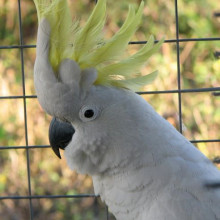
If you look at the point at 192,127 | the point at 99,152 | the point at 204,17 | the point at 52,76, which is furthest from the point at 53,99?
the point at 204,17

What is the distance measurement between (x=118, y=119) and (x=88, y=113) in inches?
3.2

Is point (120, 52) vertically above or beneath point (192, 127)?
above

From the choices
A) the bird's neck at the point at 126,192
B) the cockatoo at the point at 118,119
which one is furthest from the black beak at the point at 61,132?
the bird's neck at the point at 126,192

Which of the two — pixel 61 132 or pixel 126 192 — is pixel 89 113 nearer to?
pixel 61 132

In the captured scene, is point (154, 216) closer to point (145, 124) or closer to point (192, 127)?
point (145, 124)

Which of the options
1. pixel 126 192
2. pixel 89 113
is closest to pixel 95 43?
pixel 89 113

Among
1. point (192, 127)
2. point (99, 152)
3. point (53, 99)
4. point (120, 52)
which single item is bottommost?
point (192, 127)

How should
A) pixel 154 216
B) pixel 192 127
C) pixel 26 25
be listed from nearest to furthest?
pixel 154 216 < pixel 192 127 < pixel 26 25

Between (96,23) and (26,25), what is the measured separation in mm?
1890

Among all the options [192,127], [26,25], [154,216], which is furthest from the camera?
[26,25]

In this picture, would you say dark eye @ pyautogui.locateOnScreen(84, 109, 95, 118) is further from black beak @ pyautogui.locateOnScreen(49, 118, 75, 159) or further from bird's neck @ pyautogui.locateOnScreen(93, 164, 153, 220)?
bird's neck @ pyautogui.locateOnScreen(93, 164, 153, 220)

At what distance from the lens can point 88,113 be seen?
1359mm

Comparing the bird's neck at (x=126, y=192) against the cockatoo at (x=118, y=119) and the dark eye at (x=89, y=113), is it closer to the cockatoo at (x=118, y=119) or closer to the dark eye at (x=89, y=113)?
the cockatoo at (x=118, y=119)

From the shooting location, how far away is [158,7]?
3.01 meters
